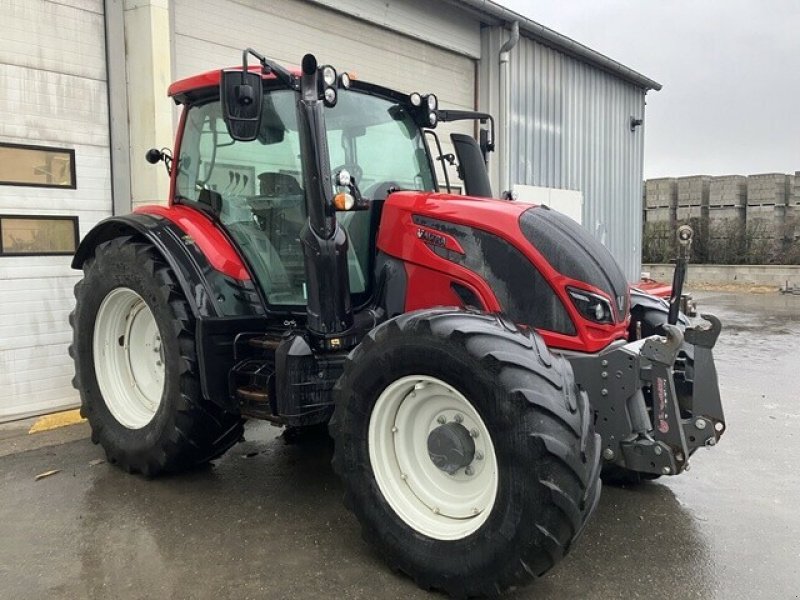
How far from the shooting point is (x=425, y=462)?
305cm

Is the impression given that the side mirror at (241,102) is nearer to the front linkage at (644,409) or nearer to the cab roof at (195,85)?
the cab roof at (195,85)

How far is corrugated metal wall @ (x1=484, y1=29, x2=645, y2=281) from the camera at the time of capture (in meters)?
10.2

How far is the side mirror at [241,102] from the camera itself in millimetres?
3227

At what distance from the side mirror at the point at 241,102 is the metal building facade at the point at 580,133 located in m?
6.98

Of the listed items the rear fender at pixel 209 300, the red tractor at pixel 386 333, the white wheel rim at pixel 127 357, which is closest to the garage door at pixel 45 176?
the red tractor at pixel 386 333

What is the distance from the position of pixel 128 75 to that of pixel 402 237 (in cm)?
350

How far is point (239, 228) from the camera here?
400cm

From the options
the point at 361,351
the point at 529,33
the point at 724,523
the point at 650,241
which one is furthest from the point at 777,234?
the point at 361,351

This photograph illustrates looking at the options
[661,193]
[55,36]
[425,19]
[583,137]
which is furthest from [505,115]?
[661,193]

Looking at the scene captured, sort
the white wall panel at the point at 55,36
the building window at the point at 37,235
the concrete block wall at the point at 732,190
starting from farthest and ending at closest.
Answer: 1. the concrete block wall at the point at 732,190
2. the building window at the point at 37,235
3. the white wall panel at the point at 55,36

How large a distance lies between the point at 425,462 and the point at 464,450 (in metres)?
0.25

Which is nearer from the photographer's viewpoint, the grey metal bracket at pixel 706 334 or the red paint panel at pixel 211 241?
the grey metal bracket at pixel 706 334

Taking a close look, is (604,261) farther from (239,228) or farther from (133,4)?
(133,4)

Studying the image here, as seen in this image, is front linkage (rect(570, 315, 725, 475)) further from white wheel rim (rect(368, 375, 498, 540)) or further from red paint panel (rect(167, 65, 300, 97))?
red paint panel (rect(167, 65, 300, 97))
